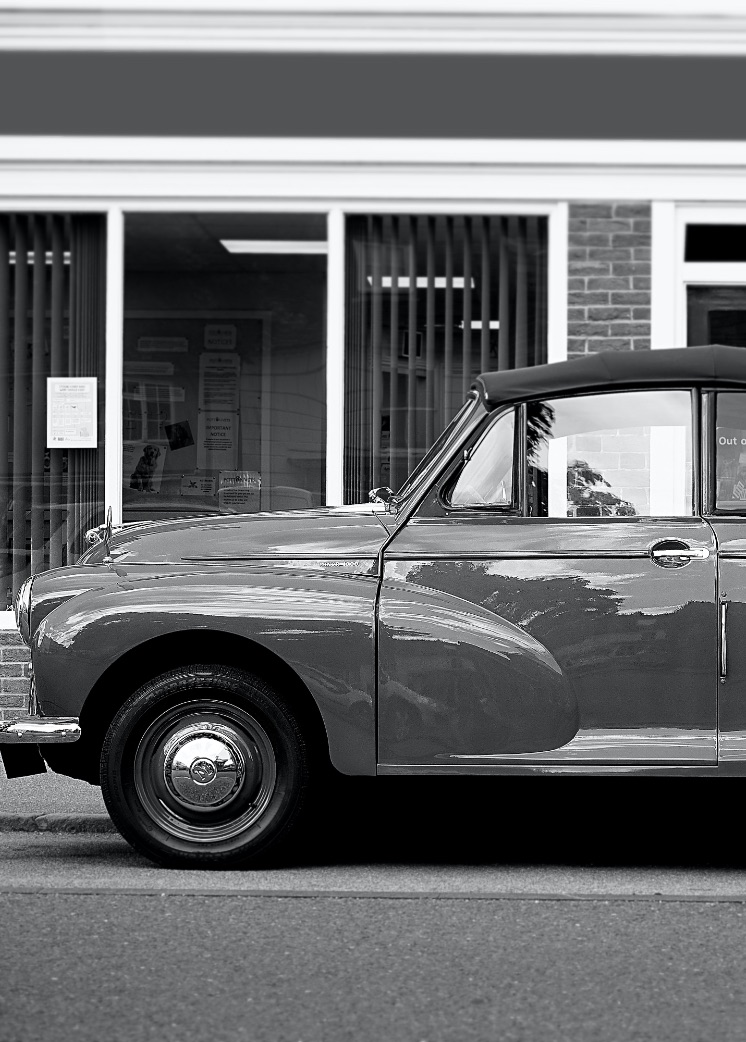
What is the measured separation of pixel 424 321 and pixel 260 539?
3799 millimetres

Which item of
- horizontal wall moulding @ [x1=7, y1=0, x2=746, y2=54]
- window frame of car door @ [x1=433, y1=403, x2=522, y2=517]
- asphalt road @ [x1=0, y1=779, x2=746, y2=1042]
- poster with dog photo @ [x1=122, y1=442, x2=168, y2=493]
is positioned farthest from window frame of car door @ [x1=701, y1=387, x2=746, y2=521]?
poster with dog photo @ [x1=122, y1=442, x2=168, y2=493]

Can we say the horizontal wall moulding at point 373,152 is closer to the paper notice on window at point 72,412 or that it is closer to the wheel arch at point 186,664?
the paper notice on window at point 72,412

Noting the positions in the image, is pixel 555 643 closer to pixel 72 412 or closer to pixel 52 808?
pixel 52 808

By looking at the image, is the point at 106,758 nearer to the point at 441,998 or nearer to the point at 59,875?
the point at 59,875

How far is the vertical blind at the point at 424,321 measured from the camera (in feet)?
29.9

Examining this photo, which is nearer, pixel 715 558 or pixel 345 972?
pixel 345 972

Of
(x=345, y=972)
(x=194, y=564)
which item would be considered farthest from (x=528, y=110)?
(x=345, y=972)

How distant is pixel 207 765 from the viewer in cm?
535

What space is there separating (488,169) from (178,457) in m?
2.52

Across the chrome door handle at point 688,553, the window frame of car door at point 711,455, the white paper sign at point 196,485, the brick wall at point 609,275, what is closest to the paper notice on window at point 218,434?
the white paper sign at point 196,485

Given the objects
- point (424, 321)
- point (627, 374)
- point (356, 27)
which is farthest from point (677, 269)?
point (627, 374)

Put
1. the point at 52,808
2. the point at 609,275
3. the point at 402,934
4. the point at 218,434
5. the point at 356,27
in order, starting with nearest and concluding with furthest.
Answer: the point at 402,934
the point at 52,808
the point at 356,27
the point at 609,275
the point at 218,434

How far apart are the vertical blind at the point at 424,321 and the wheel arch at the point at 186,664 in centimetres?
363

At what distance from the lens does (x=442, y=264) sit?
360 inches
